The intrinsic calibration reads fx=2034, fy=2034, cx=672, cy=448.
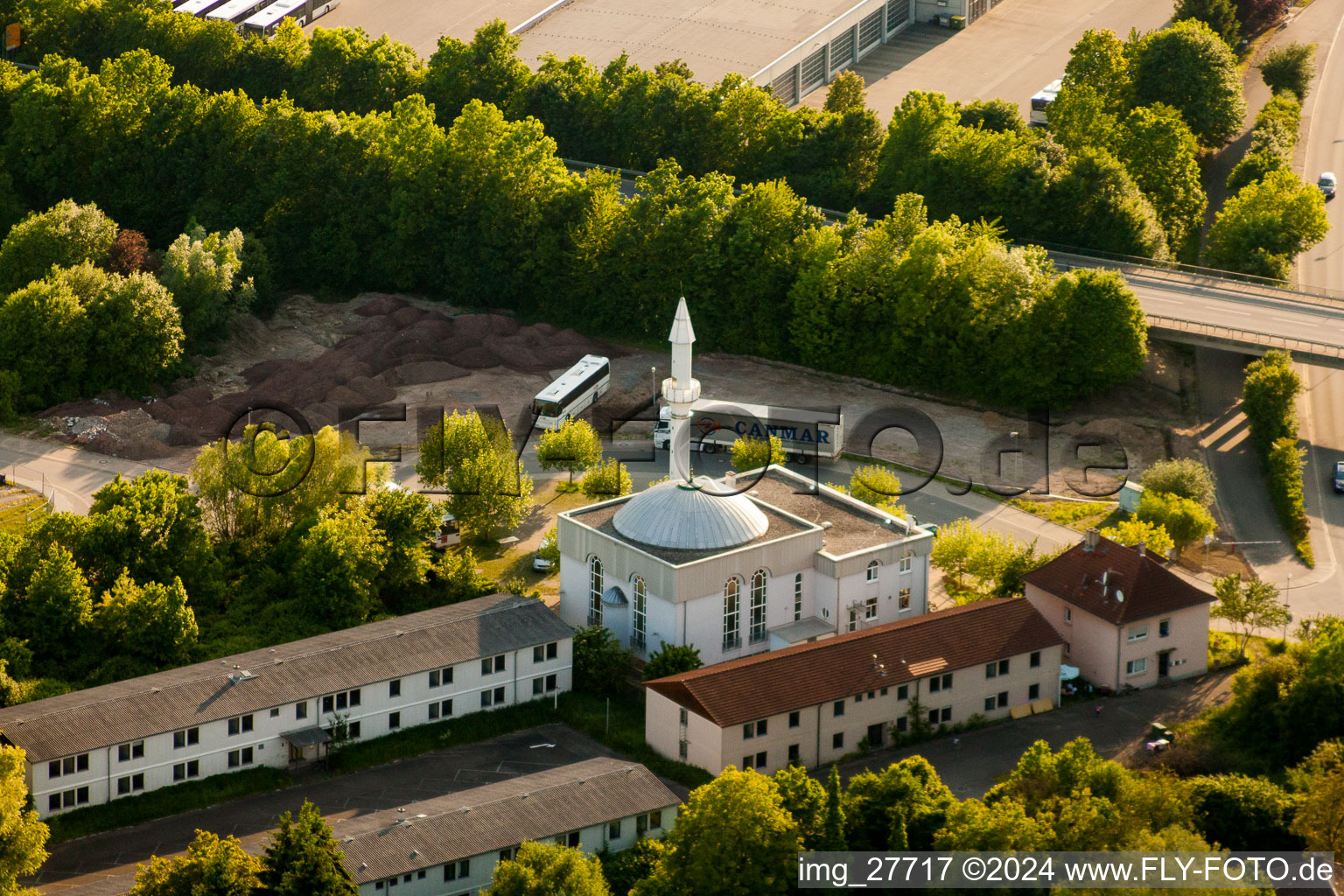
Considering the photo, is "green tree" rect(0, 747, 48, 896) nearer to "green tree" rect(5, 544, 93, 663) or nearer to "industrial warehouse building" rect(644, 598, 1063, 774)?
"green tree" rect(5, 544, 93, 663)

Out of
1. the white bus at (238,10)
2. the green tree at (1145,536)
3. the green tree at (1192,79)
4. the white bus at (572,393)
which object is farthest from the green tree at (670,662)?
the white bus at (238,10)

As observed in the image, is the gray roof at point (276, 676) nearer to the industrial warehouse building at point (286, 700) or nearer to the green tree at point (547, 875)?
the industrial warehouse building at point (286, 700)

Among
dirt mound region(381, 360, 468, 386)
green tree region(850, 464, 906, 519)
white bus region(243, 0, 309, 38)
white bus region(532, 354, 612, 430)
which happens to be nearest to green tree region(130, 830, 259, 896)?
green tree region(850, 464, 906, 519)

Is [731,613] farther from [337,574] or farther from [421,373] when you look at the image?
[421,373]

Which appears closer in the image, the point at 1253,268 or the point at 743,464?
the point at 743,464

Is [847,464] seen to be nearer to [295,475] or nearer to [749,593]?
[749,593]

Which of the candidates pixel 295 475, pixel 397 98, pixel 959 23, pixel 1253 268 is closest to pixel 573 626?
pixel 295 475
